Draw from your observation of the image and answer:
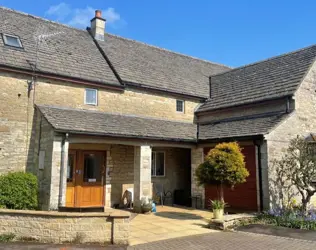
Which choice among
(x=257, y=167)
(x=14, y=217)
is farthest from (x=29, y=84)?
(x=257, y=167)

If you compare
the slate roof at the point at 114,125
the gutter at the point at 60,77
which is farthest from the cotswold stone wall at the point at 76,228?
the gutter at the point at 60,77

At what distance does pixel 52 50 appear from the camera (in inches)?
583

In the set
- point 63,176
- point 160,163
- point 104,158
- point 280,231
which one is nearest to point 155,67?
point 160,163

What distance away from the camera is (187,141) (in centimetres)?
1495

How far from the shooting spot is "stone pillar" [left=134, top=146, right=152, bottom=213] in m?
13.1

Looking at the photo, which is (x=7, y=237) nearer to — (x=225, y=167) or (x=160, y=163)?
(x=225, y=167)

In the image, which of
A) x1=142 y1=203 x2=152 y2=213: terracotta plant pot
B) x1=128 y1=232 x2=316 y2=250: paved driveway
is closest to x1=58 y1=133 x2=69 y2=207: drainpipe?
x1=142 y1=203 x2=152 y2=213: terracotta plant pot

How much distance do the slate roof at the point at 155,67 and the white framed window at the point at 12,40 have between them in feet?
15.1

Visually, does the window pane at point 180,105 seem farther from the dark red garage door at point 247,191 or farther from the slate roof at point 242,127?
the dark red garage door at point 247,191

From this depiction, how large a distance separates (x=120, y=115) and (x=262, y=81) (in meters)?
7.71

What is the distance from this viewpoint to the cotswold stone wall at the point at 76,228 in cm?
811

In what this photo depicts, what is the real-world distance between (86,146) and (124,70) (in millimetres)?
4763

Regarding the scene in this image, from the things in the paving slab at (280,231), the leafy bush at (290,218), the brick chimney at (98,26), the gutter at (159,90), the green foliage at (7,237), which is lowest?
the paving slab at (280,231)

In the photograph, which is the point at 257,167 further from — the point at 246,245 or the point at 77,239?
the point at 77,239
